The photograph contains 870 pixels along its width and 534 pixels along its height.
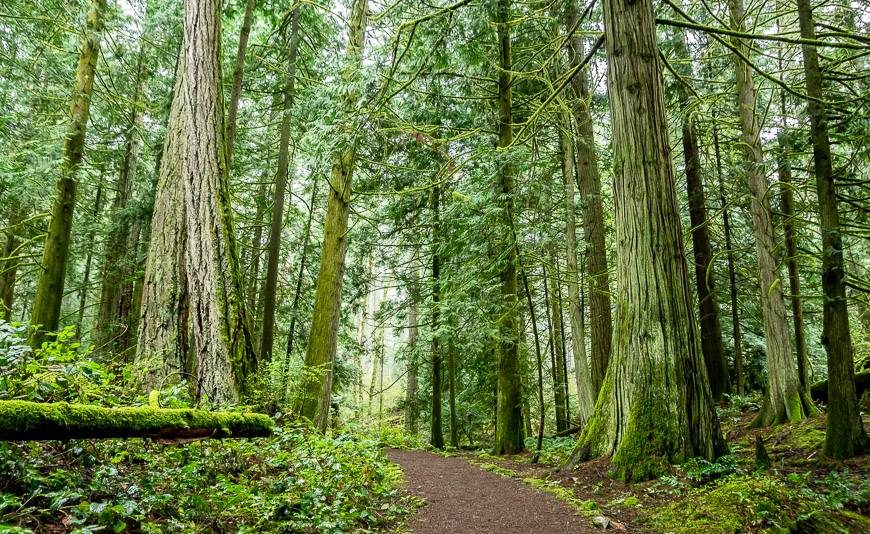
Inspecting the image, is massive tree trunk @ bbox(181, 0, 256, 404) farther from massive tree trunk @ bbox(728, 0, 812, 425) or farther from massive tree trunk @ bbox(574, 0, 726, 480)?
massive tree trunk @ bbox(728, 0, 812, 425)

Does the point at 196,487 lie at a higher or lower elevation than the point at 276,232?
lower

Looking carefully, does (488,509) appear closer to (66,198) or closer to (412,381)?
(66,198)

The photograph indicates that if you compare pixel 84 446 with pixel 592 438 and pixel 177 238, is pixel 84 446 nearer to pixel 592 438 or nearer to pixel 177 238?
pixel 177 238

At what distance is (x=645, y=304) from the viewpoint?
5.02m

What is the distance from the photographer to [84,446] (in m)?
3.14

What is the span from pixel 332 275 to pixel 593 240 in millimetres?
5805

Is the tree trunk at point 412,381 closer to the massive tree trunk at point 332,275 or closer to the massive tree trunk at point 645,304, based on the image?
the massive tree trunk at point 332,275

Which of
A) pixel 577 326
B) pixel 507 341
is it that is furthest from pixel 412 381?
pixel 577 326

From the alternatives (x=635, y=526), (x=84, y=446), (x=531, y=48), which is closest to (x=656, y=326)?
(x=635, y=526)

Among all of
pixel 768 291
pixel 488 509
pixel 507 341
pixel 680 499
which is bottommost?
pixel 488 509

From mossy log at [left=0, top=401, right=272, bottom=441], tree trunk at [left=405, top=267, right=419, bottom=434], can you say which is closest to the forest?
mossy log at [left=0, top=401, right=272, bottom=441]

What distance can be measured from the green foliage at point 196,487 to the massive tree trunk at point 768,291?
269 inches

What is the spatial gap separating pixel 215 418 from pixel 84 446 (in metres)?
0.85

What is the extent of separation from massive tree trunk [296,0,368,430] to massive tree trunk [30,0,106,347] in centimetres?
501
